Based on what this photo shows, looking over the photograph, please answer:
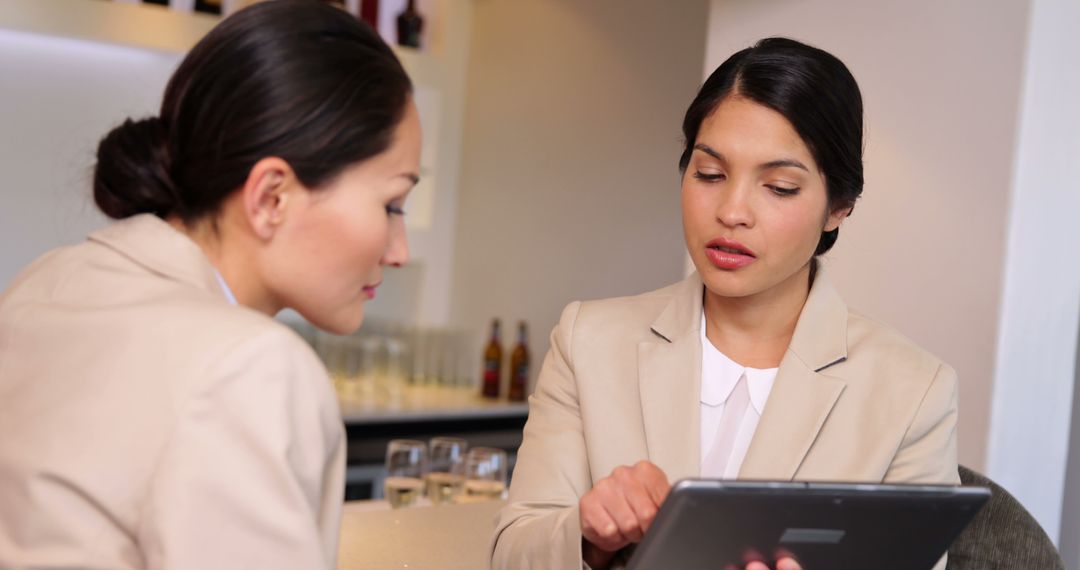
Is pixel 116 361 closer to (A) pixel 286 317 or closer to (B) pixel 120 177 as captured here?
(B) pixel 120 177

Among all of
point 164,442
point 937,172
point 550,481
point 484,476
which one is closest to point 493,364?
point 484,476

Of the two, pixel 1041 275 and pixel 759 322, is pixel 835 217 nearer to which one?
pixel 759 322

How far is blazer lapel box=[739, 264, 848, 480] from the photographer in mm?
1653

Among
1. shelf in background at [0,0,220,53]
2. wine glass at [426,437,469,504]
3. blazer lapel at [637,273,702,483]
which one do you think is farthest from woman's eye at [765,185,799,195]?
shelf in background at [0,0,220,53]

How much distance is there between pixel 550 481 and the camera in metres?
1.64

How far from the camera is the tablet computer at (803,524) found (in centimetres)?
109

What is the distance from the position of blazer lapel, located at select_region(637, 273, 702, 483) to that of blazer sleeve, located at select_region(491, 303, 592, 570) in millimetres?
108

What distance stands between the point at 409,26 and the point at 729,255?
3418mm

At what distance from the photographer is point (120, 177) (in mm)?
1086

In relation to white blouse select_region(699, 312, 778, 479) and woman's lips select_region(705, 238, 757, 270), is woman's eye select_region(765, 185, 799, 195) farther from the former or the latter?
white blouse select_region(699, 312, 778, 479)

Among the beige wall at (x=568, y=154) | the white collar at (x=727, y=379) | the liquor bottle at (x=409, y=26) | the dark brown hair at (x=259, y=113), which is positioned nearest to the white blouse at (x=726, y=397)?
the white collar at (x=727, y=379)

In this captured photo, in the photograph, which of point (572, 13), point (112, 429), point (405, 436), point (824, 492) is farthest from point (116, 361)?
point (572, 13)

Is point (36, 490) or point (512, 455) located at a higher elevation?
point (36, 490)

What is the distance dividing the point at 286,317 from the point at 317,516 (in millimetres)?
3865
